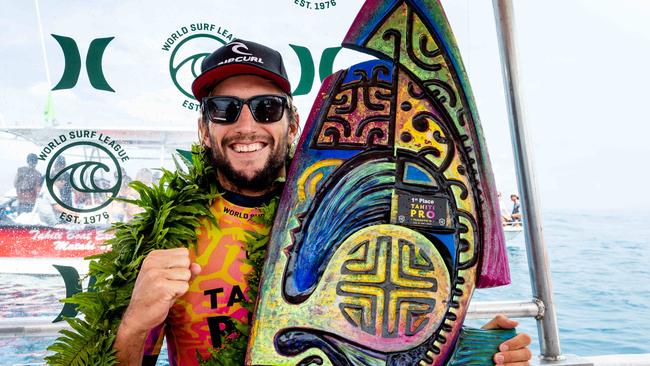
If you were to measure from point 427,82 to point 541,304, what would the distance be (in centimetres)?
99

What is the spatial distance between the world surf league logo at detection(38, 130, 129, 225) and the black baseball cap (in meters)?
1.63

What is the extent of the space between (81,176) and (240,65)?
1809mm

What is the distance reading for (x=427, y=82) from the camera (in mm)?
1251

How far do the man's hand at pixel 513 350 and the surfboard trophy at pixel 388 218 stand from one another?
0.02 metres

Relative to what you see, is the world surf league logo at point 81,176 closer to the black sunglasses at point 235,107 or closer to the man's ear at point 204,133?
the man's ear at point 204,133

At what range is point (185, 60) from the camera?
286 centimetres

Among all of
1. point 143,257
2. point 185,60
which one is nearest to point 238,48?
point 143,257

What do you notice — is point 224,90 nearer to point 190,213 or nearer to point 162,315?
point 190,213

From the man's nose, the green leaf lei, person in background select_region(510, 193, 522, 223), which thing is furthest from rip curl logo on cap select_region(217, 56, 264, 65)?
person in background select_region(510, 193, 522, 223)

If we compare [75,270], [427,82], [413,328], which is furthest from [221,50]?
[75,270]

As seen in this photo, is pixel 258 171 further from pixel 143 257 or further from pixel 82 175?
pixel 82 175

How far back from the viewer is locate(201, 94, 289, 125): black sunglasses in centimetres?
→ 124

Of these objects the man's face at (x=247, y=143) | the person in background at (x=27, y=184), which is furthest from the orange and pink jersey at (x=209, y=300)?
the person in background at (x=27, y=184)

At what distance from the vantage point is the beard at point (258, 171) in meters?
1.28
